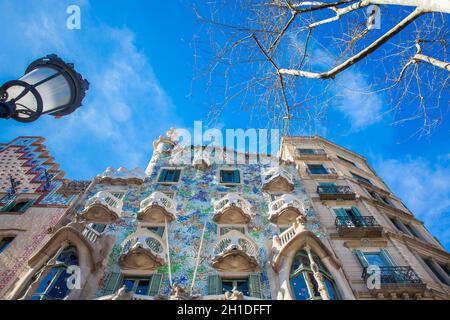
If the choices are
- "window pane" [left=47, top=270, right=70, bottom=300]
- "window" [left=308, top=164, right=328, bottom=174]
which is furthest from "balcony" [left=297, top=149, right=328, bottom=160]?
"window pane" [left=47, top=270, right=70, bottom=300]

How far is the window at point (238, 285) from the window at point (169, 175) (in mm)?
7684

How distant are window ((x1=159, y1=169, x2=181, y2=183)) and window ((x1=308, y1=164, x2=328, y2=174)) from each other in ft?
25.8

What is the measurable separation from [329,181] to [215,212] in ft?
24.0

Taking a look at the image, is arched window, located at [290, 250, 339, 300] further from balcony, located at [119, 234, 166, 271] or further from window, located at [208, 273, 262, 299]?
balcony, located at [119, 234, 166, 271]

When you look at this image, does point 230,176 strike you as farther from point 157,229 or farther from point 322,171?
point 157,229

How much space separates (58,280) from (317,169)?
49.3 feet

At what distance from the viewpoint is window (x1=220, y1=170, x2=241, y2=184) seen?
61.1ft

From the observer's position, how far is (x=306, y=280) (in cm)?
1048

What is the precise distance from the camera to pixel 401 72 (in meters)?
7.13

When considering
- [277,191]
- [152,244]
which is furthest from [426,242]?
[152,244]

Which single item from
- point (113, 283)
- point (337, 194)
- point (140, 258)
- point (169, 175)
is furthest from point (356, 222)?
point (113, 283)

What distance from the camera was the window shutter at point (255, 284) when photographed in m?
11.0
